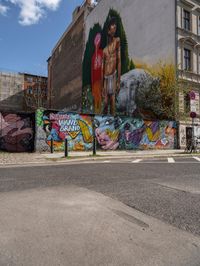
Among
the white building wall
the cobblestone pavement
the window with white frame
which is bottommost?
the cobblestone pavement

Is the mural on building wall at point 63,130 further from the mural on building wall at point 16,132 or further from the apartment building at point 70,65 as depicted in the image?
the apartment building at point 70,65

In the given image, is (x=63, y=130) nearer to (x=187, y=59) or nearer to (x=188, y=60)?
(x=187, y=59)

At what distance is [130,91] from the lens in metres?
28.1

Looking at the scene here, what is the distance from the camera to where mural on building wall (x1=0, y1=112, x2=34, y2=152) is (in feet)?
58.0

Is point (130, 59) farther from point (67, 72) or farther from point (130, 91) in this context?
point (67, 72)

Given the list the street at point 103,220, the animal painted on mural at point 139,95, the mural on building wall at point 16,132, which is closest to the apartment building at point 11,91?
the animal painted on mural at point 139,95

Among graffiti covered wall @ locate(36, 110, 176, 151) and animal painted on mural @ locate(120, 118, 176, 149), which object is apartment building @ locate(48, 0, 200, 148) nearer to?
animal painted on mural @ locate(120, 118, 176, 149)

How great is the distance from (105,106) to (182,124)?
10.5 meters

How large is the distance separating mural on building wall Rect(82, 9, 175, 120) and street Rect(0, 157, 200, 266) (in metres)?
18.5

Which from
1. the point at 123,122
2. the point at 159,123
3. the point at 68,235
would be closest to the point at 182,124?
the point at 159,123

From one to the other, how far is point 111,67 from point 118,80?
2.52m

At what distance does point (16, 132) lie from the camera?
1795 centimetres

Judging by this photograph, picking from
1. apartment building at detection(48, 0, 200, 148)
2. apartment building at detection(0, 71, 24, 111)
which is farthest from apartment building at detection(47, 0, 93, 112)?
apartment building at detection(0, 71, 24, 111)

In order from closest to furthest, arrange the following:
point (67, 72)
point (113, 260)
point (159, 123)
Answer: point (113, 260)
point (159, 123)
point (67, 72)
